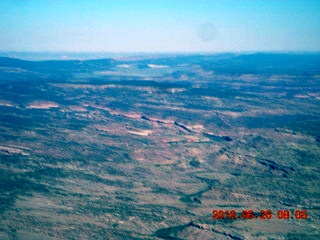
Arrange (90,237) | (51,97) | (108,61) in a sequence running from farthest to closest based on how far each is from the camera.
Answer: (108,61) < (51,97) < (90,237)

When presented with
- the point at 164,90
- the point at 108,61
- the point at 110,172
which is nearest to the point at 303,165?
the point at 110,172

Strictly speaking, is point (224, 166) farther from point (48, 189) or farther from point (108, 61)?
point (108, 61)

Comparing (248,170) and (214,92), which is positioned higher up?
(214,92)
